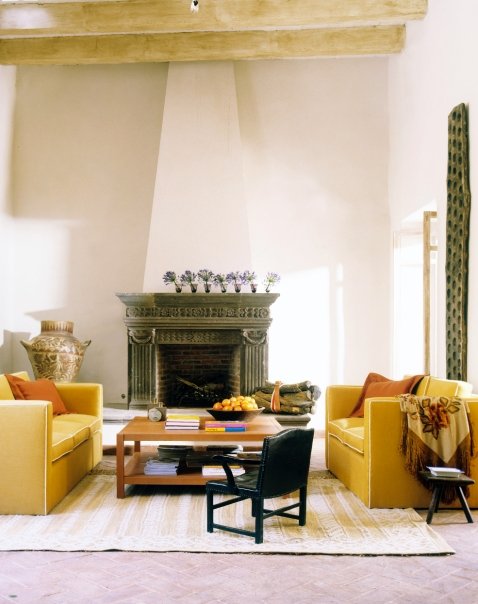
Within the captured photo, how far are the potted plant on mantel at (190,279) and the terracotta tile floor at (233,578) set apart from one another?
474 cm

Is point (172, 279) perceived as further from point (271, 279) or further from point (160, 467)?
point (160, 467)

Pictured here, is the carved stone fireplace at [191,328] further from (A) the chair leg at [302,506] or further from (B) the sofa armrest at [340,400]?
(A) the chair leg at [302,506]

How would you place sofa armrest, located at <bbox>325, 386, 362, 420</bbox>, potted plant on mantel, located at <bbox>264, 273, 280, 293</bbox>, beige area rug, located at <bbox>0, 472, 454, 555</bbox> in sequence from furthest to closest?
potted plant on mantel, located at <bbox>264, 273, 280, 293</bbox> < sofa armrest, located at <bbox>325, 386, 362, 420</bbox> < beige area rug, located at <bbox>0, 472, 454, 555</bbox>

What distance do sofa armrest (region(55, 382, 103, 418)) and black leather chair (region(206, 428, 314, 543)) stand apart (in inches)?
76.5

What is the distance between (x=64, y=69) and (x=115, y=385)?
3961 mm

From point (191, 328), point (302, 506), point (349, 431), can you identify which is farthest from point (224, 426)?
point (191, 328)

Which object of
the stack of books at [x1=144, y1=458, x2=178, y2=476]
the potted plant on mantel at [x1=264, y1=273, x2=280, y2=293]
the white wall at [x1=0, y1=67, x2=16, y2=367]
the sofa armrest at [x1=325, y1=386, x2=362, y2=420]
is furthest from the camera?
the white wall at [x1=0, y1=67, x2=16, y2=367]

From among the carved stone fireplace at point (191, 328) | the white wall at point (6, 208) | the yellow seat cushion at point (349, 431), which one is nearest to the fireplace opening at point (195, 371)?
the carved stone fireplace at point (191, 328)

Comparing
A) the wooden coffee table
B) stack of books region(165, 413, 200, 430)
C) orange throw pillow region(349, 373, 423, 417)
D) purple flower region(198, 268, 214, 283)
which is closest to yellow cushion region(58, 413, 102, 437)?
the wooden coffee table

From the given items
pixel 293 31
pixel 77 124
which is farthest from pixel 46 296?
pixel 293 31

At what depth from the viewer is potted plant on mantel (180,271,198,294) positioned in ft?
25.6

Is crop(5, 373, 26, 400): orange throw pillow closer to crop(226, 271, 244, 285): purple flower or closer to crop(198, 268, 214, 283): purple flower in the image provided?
crop(198, 268, 214, 283): purple flower

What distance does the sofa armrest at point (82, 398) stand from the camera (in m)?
5.43

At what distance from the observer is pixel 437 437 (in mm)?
4082
